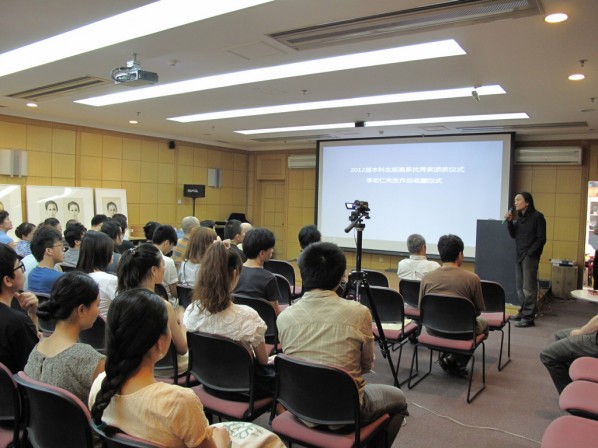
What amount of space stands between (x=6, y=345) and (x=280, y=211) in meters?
10.3

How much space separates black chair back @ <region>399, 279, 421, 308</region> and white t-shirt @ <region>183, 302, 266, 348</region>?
7.78 ft

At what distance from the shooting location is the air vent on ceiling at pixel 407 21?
10.4ft

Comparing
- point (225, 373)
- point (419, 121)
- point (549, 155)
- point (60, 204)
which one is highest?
point (419, 121)

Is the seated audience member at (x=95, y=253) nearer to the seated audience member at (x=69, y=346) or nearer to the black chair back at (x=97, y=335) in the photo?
the black chair back at (x=97, y=335)

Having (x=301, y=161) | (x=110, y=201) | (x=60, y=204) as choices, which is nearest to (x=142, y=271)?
(x=60, y=204)

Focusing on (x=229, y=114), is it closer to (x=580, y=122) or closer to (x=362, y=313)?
(x=580, y=122)

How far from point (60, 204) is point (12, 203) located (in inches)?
31.8

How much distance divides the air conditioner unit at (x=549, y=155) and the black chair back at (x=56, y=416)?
9.02 m

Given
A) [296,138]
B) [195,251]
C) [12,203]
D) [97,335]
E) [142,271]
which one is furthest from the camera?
[296,138]

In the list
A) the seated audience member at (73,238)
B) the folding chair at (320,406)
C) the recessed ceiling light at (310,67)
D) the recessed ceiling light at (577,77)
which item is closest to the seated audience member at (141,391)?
the folding chair at (320,406)

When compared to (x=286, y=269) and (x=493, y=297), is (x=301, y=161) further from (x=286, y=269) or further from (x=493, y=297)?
(x=493, y=297)

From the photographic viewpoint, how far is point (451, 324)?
3725 millimetres

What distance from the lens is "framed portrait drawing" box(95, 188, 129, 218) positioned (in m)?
9.13

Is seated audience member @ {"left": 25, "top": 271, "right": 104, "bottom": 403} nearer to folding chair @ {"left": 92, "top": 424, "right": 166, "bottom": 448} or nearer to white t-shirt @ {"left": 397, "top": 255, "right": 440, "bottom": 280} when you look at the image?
folding chair @ {"left": 92, "top": 424, "right": 166, "bottom": 448}
